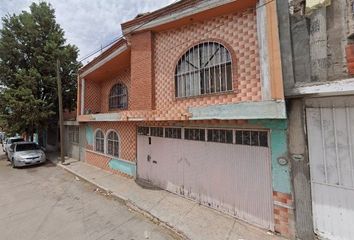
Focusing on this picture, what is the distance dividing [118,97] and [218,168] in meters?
8.24

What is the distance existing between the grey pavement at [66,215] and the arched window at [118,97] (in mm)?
4639

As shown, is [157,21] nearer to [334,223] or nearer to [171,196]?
[171,196]

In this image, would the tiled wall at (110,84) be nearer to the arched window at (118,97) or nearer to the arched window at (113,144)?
the arched window at (118,97)

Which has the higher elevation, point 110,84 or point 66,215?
point 110,84

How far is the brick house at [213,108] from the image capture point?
471 cm

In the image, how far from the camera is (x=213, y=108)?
5.23m

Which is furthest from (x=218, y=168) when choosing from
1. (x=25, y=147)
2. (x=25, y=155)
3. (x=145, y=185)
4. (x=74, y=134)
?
(x=25, y=147)

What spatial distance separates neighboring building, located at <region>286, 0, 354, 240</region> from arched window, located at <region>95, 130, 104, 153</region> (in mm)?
9899

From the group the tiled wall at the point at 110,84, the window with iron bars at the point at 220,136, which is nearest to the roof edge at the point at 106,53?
the tiled wall at the point at 110,84

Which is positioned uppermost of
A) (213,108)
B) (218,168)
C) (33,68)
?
(33,68)

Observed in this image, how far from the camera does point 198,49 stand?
6.43m

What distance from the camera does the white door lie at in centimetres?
388

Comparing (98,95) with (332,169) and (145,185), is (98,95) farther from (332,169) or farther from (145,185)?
(332,169)

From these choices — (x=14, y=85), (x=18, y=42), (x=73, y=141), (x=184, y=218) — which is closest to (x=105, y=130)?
(x=73, y=141)
